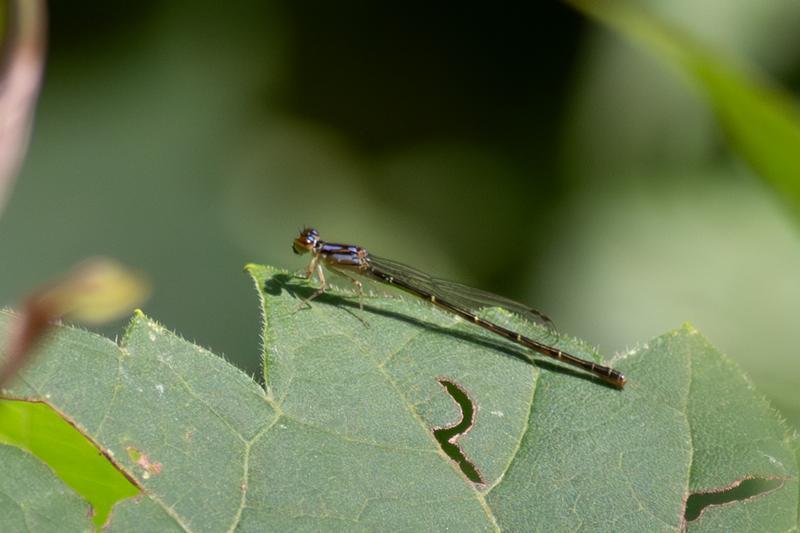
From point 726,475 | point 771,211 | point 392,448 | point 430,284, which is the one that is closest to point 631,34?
point 430,284

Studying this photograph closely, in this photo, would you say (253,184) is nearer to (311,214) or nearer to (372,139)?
(311,214)

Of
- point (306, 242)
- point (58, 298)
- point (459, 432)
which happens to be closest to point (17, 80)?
point (58, 298)

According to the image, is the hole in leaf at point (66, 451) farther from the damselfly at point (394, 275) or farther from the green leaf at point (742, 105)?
the green leaf at point (742, 105)

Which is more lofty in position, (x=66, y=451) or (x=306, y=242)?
(x=306, y=242)

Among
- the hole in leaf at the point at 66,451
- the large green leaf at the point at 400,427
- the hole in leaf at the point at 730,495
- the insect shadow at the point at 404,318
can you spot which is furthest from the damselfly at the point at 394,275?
the hole in leaf at the point at 66,451

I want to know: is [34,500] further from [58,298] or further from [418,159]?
[418,159]

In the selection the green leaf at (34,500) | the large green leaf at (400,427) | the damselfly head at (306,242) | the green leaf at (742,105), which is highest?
the green leaf at (742,105)

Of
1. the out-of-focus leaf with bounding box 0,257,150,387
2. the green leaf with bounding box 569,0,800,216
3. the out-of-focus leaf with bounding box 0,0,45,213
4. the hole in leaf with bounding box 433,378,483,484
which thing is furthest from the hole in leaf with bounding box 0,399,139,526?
the green leaf with bounding box 569,0,800,216

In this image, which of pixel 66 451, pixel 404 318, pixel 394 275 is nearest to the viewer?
pixel 66 451
